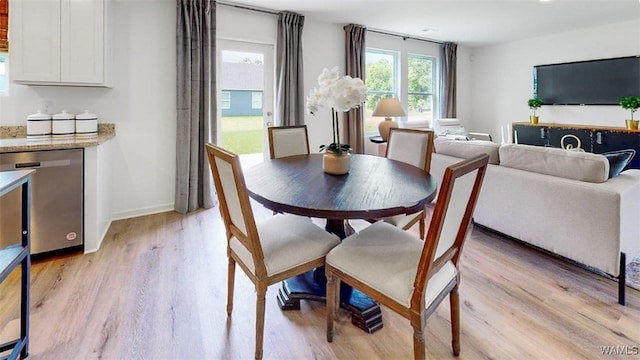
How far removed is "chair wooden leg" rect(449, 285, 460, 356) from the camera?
4.85 feet

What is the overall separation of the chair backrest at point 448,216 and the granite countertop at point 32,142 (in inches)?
99.7

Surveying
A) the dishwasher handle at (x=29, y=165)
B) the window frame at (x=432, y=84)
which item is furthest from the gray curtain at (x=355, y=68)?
the dishwasher handle at (x=29, y=165)

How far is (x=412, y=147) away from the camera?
2.61 metres

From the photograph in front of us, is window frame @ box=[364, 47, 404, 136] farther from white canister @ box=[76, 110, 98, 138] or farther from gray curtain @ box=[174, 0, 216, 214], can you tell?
white canister @ box=[76, 110, 98, 138]

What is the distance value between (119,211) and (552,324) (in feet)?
12.3

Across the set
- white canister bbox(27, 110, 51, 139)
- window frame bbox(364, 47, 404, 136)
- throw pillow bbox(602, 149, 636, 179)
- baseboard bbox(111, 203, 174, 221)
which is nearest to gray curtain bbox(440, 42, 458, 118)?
window frame bbox(364, 47, 404, 136)

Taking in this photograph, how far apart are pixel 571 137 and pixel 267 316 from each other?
562 cm

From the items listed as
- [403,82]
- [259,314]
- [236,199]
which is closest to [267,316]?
[259,314]

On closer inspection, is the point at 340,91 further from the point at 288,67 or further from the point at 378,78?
the point at 378,78

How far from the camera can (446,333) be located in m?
1.67

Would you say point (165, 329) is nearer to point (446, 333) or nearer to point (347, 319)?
point (347, 319)

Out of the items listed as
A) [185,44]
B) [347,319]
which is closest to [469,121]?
[185,44]

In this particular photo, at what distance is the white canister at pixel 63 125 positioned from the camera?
8.99 feet

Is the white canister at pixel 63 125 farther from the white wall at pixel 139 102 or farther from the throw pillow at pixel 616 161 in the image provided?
the throw pillow at pixel 616 161
